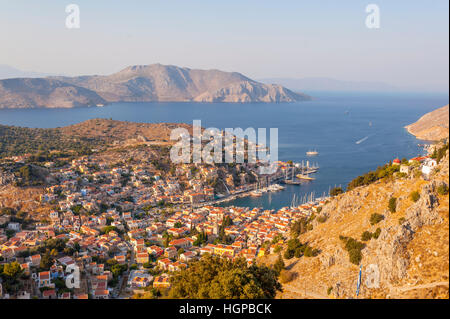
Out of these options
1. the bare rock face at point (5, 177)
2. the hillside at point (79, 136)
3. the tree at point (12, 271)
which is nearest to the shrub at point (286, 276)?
the tree at point (12, 271)

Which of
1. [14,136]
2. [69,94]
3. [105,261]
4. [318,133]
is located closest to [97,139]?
[14,136]

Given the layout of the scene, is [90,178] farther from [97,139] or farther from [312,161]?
[312,161]

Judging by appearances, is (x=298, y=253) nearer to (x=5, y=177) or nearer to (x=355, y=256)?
(x=355, y=256)

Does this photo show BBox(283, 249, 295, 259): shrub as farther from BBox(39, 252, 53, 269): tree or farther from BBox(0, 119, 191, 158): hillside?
BBox(0, 119, 191, 158): hillside

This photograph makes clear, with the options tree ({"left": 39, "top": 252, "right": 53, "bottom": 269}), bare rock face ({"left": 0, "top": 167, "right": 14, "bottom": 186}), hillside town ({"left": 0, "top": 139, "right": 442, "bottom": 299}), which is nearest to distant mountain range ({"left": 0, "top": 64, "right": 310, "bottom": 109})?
bare rock face ({"left": 0, "top": 167, "right": 14, "bottom": 186})

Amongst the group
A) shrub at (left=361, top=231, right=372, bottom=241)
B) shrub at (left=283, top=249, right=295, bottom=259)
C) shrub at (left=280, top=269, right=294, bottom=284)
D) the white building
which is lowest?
shrub at (left=280, top=269, right=294, bottom=284)
